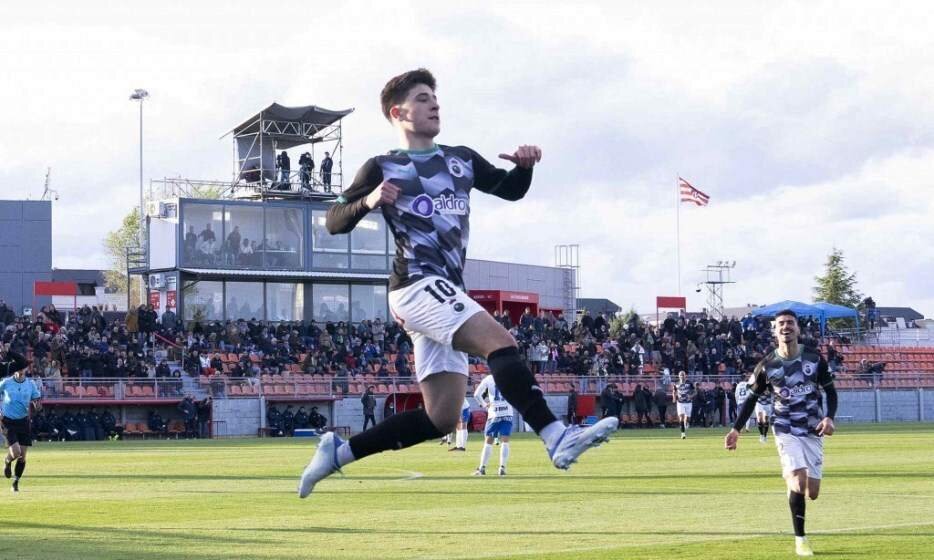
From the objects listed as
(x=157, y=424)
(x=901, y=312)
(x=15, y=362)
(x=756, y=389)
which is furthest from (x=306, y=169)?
(x=901, y=312)

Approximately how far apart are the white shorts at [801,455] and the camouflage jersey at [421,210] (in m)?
6.18

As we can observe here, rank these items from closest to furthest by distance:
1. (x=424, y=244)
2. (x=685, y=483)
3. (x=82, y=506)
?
(x=424, y=244) → (x=82, y=506) → (x=685, y=483)

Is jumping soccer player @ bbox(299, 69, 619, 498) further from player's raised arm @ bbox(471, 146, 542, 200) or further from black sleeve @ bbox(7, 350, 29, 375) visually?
black sleeve @ bbox(7, 350, 29, 375)

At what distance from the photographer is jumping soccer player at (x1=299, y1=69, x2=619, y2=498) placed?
26.7ft

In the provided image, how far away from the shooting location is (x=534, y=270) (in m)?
87.8

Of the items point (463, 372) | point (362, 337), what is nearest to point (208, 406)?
point (362, 337)

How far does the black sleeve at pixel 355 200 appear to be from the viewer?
8.50 m

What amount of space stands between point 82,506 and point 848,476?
12.3 m

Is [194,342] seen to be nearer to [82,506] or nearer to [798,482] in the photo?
[82,506]

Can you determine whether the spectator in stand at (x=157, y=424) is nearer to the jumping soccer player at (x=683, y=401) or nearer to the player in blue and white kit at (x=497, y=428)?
the jumping soccer player at (x=683, y=401)

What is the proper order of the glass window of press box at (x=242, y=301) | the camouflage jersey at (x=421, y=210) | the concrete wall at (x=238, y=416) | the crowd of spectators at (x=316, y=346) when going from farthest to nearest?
the glass window of press box at (x=242, y=301) → the concrete wall at (x=238, y=416) → the crowd of spectators at (x=316, y=346) → the camouflage jersey at (x=421, y=210)

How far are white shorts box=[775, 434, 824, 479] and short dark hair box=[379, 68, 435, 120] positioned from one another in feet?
21.5

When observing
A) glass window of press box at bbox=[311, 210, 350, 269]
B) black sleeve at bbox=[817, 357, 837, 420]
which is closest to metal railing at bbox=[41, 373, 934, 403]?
glass window of press box at bbox=[311, 210, 350, 269]

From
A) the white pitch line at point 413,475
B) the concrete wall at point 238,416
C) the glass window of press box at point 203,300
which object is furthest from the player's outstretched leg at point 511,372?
the glass window of press box at point 203,300
